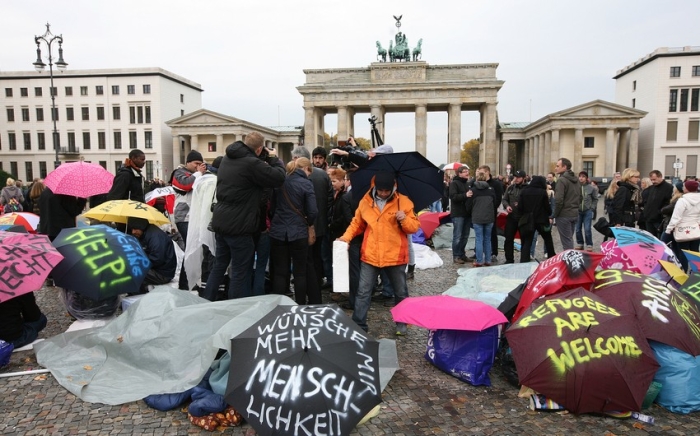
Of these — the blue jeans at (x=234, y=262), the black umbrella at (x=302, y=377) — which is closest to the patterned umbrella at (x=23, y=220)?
the blue jeans at (x=234, y=262)

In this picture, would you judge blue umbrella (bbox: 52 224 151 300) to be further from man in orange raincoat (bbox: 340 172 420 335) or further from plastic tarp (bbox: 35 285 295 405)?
man in orange raincoat (bbox: 340 172 420 335)

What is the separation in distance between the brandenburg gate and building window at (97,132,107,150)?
28.9m

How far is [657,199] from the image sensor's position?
959 centimetres

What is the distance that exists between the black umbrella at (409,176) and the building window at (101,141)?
66268 millimetres

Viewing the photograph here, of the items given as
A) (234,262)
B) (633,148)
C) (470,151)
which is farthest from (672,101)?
(234,262)

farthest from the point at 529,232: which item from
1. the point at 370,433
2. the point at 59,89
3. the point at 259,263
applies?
the point at 59,89

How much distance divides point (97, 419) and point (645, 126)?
6744 cm

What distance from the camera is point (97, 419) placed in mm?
3615

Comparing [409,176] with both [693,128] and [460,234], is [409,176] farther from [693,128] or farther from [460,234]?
[693,128]

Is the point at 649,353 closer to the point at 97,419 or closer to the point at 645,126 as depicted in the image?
the point at 97,419

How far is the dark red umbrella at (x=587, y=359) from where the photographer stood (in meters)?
3.50

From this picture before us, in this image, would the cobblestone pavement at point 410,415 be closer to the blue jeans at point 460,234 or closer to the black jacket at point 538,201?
the black jacket at point 538,201

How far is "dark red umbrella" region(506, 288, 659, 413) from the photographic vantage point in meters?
3.50

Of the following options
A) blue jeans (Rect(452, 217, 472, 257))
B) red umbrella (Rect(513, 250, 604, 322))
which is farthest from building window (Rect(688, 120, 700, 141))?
red umbrella (Rect(513, 250, 604, 322))
